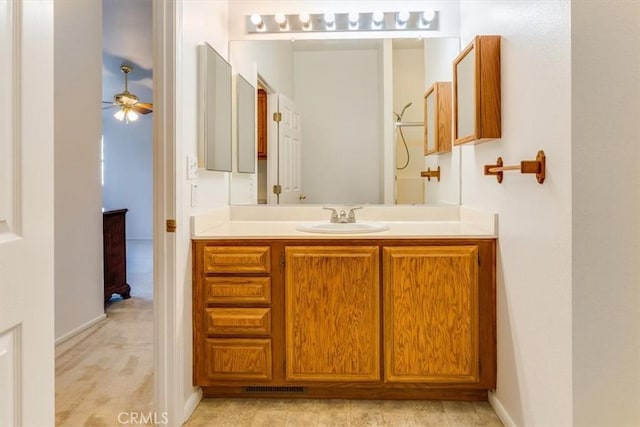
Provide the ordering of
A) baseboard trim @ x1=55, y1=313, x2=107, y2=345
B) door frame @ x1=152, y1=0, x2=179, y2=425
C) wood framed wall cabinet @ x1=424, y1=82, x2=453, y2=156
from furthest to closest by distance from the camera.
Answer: baseboard trim @ x1=55, y1=313, x2=107, y2=345
wood framed wall cabinet @ x1=424, y1=82, x2=453, y2=156
door frame @ x1=152, y1=0, x2=179, y2=425

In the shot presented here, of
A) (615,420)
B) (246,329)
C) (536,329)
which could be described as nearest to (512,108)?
(536,329)

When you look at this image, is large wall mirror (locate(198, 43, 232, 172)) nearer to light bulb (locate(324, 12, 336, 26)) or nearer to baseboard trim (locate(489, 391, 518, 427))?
light bulb (locate(324, 12, 336, 26))

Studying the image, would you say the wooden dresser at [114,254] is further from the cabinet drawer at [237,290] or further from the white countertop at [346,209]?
the cabinet drawer at [237,290]

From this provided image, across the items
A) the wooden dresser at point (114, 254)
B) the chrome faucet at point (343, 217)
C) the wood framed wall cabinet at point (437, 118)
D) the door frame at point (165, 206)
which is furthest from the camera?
the wooden dresser at point (114, 254)

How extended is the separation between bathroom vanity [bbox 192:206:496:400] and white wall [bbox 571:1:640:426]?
28.3 inches

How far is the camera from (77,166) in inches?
127

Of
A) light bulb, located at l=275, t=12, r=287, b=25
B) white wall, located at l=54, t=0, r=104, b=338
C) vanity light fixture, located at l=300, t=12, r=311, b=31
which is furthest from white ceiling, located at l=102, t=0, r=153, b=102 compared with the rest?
vanity light fixture, located at l=300, t=12, r=311, b=31

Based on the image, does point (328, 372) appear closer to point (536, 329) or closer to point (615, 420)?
point (536, 329)

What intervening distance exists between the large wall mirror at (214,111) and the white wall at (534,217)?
1351 millimetres

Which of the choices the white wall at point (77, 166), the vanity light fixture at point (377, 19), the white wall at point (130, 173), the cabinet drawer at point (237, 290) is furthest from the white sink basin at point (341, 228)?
the white wall at point (130, 173)

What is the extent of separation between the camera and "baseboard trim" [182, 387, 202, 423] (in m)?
2.03

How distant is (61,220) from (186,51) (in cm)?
171

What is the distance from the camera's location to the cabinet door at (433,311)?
2.10 meters
